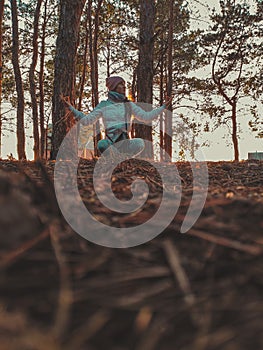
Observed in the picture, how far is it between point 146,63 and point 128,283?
7.91 m

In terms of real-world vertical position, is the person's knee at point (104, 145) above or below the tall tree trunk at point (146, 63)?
below

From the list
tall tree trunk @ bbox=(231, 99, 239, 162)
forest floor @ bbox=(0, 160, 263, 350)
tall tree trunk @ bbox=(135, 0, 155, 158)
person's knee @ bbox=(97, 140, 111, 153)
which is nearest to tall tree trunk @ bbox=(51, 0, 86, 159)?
person's knee @ bbox=(97, 140, 111, 153)

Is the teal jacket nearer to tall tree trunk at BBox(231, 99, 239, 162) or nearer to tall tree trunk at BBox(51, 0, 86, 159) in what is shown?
tall tree trunk at BBox(51, 0, 86, 159)

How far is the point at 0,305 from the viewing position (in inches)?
28.9

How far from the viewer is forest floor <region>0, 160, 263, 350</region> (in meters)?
0.67

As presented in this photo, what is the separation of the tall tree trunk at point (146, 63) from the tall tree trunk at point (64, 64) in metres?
1.73

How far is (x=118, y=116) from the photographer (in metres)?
5.56

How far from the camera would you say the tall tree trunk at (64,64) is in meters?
6.28

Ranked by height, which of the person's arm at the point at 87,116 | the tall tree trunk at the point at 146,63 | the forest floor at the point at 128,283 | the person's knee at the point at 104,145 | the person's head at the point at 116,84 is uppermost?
the tall tree trunk at the point at 146,63

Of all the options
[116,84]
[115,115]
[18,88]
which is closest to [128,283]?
[115,115]

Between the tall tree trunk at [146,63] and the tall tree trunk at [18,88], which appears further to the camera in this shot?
the tall tree trunk at [18,88]

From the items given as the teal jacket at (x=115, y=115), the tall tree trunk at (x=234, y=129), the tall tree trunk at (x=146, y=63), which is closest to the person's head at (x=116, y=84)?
the teal jacket at (x=115, y=115)

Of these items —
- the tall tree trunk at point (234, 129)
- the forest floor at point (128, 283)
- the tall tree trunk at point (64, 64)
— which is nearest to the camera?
the forest floor at point (128, 283)

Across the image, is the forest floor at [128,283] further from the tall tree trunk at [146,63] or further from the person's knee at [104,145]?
the tall tree trunk at [146,63]
